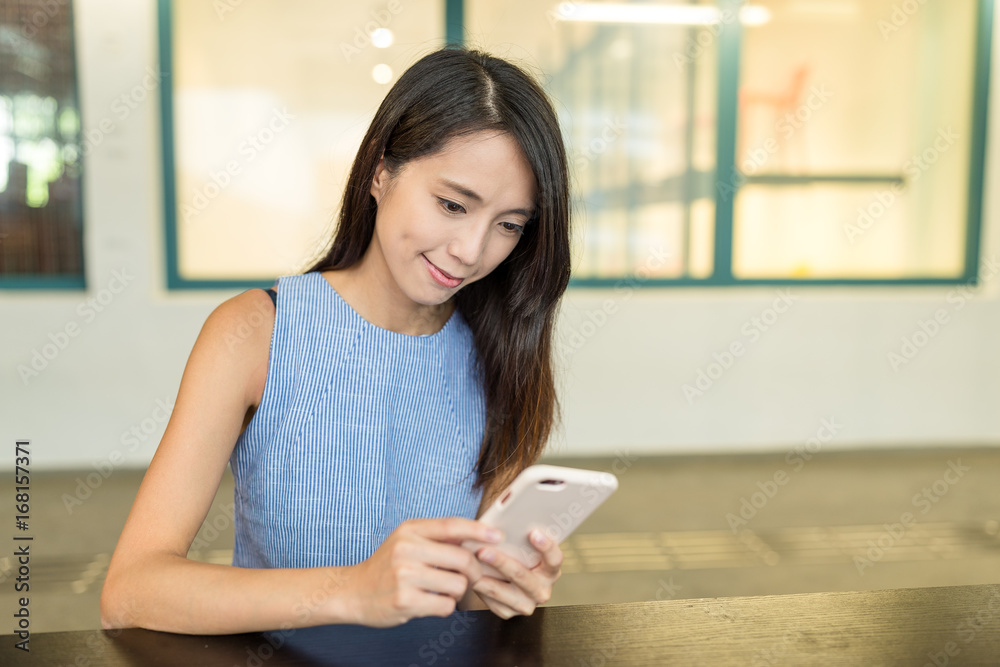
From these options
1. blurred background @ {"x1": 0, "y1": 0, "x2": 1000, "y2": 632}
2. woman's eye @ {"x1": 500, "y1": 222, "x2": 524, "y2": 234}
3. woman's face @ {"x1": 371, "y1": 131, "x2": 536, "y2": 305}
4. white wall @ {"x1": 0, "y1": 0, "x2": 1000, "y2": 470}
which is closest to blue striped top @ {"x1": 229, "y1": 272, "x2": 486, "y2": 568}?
woman's face @ {"x1": 371, "y1": 131, "x2": 536, "y2": 305}

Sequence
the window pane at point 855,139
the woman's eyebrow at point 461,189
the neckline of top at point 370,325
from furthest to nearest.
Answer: the window pane at point 855,139 < the neckline of top at point 370,325 < the woman's eyebrow at point 461,189

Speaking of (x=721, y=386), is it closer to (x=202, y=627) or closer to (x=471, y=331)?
(x=471, y=331)

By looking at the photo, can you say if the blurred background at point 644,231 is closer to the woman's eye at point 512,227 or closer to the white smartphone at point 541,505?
the woman's eye at point 512,227

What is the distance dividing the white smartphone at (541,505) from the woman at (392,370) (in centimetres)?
2

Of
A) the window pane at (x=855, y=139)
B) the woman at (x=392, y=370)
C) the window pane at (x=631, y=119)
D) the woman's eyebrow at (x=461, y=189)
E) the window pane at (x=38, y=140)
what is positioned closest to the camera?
the woman at (x=392, y=370)

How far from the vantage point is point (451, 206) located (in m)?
1.07

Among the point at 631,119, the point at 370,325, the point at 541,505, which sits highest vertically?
the point at 631,119

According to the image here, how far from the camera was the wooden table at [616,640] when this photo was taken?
75 centimetres

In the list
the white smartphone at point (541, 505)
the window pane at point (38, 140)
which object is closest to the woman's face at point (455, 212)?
the white smartphone at point (541, 505)

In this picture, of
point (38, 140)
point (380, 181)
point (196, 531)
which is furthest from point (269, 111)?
point (196, 531)

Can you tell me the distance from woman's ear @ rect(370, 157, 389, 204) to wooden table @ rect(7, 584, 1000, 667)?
0.58 metres

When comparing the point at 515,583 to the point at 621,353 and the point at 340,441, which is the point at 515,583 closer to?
the point at 340,441

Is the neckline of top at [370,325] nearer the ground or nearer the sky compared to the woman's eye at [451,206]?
nearer the ground

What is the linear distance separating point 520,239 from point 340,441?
378 mm
